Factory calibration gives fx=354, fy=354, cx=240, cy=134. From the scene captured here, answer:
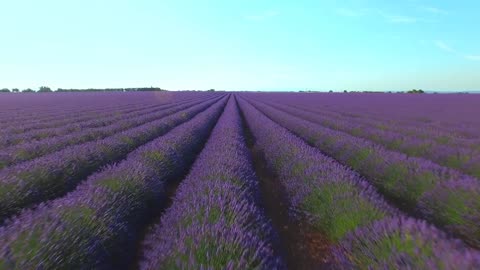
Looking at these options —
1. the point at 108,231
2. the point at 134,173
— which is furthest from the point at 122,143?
the point at 108,231

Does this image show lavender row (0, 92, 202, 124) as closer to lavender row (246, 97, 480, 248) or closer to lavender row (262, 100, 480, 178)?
lavender row (262, 100, 480, 178)

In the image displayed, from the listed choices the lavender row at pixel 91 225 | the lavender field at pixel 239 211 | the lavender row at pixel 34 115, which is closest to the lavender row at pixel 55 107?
the lavender row at pixel 34 115

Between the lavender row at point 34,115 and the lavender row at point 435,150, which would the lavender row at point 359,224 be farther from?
the lavender row at point 34,115

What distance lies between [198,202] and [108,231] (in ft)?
2.83

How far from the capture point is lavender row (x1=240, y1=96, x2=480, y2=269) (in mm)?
2178

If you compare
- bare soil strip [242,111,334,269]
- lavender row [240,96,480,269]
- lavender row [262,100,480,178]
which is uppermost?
lavender row [240,96,480,269]

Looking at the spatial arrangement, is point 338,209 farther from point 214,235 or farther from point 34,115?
point 34,115

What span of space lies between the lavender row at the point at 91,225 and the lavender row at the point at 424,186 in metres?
3.56

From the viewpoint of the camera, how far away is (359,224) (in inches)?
128

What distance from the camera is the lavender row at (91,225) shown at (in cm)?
244

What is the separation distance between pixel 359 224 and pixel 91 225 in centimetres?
241

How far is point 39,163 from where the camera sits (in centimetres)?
552

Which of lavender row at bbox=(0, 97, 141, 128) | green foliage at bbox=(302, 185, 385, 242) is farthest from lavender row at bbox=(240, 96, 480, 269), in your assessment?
lavender row at bbox=(0, 97, 141, 128)

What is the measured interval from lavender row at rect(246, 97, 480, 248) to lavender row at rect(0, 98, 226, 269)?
3.56 m
